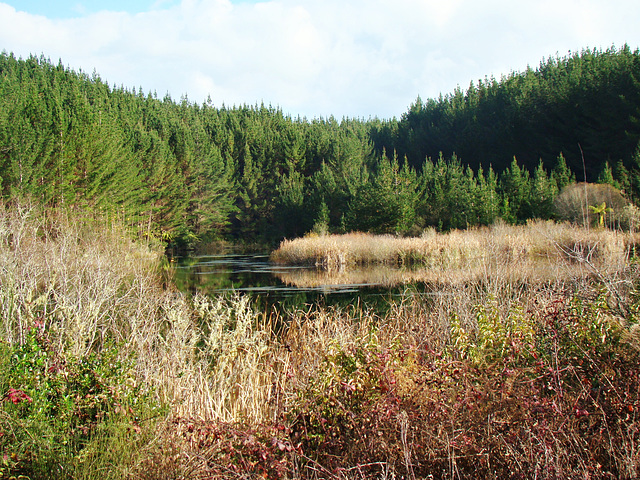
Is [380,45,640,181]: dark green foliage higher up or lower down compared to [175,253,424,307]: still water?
higher up

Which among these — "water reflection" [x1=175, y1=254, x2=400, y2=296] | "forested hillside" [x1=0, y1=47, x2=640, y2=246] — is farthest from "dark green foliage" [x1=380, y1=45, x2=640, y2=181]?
"water reflection" [x1=175, y1=254, x2=400, y2=296]

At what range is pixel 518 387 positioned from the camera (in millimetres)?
4332

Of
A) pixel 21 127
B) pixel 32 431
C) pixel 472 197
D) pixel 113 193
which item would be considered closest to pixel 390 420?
pixel 32 431

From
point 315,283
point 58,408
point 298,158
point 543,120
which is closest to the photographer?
point 58,408

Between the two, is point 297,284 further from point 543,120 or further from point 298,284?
point 543,120

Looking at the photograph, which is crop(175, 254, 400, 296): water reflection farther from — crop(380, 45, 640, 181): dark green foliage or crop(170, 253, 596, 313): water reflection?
crop(380, 45, 640, 181): dark green foliage

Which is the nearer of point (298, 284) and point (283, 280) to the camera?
point (298, 284)

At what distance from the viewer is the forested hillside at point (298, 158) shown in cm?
3098

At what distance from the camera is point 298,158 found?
214 ft

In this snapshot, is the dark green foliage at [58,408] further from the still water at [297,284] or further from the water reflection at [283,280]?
the water reflection at [283,280]

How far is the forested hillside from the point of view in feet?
102

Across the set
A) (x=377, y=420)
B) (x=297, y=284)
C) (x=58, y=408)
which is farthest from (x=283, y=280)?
(x=377, y=420)

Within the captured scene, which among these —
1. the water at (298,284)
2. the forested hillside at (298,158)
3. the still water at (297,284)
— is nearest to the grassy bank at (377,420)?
the water at (298,284)

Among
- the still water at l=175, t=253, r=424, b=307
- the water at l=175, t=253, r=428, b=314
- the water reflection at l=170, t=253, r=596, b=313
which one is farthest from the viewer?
the still water at l=175, t=253, r=424, b=307
